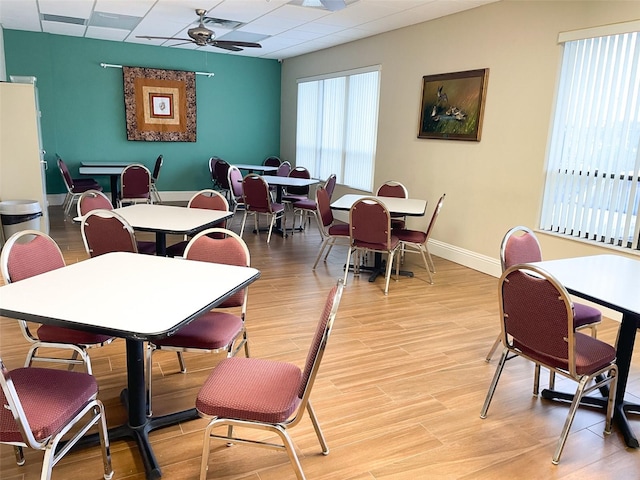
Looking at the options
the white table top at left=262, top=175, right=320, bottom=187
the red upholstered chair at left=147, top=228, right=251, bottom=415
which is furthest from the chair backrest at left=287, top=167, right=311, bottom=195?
the red upholstered chair at left=147, top=228, right=251, bottom=415

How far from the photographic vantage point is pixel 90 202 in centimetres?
371

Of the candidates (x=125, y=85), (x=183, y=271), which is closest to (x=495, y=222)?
(x=183, y=271)

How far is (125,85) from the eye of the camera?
812 centimetres

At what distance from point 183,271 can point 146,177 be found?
496cm

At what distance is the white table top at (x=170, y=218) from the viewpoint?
3311mm

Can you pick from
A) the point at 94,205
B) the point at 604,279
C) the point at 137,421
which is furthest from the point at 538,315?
the point at 94,205

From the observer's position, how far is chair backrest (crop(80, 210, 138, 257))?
296 cm

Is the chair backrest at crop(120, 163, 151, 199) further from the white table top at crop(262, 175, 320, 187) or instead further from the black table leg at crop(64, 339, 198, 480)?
the black table leg at crop(64, 339, 198, 480)

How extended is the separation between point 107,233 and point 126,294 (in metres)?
1.27

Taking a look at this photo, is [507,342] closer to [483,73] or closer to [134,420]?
[134,420]

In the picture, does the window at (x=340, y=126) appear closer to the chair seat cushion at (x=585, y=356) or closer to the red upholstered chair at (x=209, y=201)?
the red upholstered chair at (x=209, y=201)

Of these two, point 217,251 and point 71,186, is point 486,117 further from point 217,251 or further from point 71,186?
point 71,186

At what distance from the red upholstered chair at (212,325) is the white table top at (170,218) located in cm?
71

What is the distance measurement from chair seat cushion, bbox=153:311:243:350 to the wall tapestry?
6918mm
